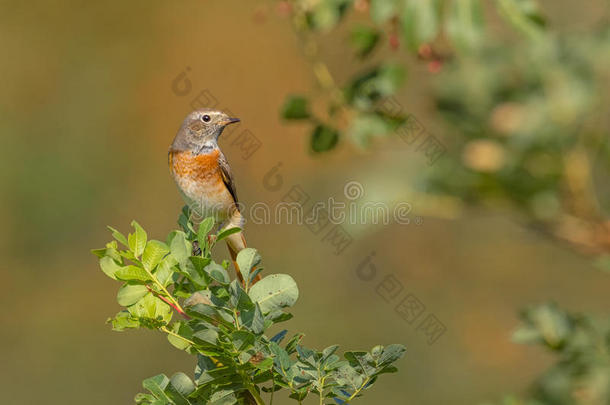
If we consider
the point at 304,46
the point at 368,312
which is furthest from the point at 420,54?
the point at 368,312

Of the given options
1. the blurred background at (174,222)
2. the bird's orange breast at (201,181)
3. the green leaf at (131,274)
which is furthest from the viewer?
the blurred background at (174,222)

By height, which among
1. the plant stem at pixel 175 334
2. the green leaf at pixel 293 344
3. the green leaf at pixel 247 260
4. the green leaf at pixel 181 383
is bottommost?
the green leaf at pixel 181 383

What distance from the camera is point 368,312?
24.5 ft

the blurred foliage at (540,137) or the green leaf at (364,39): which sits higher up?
the green leaf at (364,39)

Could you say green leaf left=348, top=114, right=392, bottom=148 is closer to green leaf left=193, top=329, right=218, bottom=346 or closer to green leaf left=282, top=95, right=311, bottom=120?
green leaf left=282, top=95, right=311, bottom=120

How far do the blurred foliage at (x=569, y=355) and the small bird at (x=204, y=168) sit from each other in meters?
2.84

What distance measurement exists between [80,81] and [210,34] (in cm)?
163

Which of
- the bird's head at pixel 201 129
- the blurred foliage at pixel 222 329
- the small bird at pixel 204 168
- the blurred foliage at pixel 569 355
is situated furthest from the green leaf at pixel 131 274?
the bird's head at pixel 201 129

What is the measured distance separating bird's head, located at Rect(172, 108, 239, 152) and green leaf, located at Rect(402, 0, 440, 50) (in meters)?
2.94

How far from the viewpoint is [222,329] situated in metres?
1.41

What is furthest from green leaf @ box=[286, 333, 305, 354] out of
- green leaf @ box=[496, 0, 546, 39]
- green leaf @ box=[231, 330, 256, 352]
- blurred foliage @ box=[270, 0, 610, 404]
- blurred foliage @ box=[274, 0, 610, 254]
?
green leaf @ box=[496, 0, 546, 39]

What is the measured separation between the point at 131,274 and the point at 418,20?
698 millimetres

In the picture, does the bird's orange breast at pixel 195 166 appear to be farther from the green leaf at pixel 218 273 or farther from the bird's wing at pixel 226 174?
the green leaf at pixel 218 273

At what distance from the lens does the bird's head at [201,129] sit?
425cm
